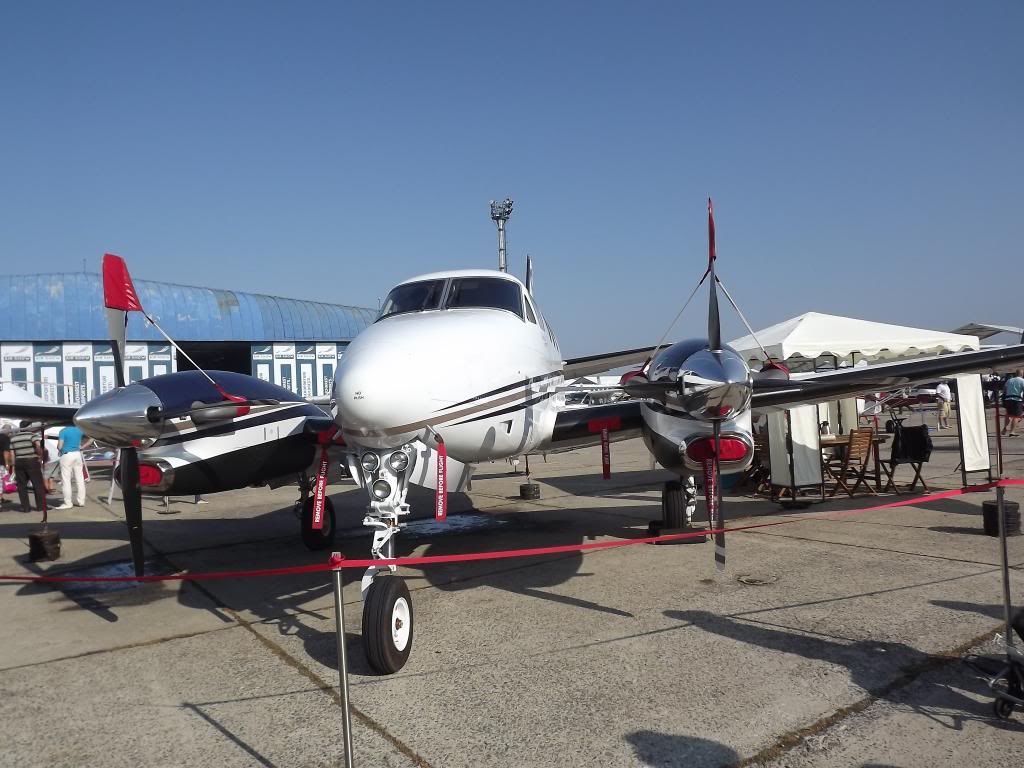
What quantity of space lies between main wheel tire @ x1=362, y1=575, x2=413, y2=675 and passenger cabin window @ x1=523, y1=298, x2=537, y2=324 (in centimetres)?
307

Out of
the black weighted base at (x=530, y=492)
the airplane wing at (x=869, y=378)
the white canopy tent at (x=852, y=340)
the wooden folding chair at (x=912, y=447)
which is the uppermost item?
the white canopy tent at (x=852, y=340)

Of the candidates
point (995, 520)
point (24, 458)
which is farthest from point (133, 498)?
point (24, 458)

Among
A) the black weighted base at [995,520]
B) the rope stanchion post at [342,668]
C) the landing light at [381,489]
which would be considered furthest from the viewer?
the black weighted base at [995,520]

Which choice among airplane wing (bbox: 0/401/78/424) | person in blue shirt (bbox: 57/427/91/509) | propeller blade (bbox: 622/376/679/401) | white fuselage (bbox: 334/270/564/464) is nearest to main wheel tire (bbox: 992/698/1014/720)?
propeller blade (bbox: 622/376/679/401)

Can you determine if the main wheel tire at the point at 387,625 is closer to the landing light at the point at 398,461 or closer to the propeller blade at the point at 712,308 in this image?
the landing light at the point at 398,461

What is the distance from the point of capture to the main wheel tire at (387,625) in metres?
4.29

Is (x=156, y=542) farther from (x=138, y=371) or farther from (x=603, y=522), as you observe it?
(x=138, y=371)

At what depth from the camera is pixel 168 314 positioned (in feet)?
98.8

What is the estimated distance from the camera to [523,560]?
7.41 meters

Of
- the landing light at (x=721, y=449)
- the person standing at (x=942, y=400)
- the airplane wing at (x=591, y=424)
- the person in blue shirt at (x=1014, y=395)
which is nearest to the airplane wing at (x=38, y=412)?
the airplane wing at (x=591, y=424)

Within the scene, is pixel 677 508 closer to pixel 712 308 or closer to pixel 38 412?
pixel 712 308

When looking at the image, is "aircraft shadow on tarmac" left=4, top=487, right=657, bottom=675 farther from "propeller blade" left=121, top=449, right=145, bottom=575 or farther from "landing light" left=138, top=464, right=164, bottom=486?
"landing light" left=138, top=464, right=164, bottom=486

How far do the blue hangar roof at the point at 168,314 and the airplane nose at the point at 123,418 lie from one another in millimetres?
25380

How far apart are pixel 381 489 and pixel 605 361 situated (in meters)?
4.55
